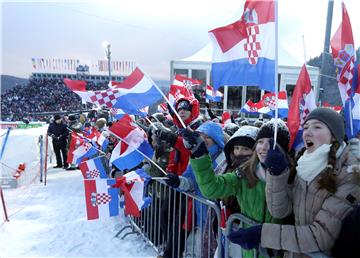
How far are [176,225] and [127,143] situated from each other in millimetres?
1134

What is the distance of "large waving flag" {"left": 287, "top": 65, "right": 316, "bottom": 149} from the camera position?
2630mm

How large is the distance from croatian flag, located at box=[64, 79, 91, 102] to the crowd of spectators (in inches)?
1366

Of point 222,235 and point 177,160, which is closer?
point 222,235

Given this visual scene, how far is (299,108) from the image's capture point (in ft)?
9.18

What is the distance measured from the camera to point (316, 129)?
1907 mm

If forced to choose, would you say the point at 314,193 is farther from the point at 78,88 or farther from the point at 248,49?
the point at 78,88

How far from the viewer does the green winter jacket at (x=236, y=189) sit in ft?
7.23

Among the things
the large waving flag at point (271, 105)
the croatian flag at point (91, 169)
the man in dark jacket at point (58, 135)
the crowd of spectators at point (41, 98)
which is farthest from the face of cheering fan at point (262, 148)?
the crowd of spectators at point (41, 98)

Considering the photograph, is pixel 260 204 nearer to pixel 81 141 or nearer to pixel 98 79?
pixel 81 141

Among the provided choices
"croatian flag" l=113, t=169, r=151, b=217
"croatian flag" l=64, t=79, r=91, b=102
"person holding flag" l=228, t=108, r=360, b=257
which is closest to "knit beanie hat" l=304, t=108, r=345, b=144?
"person holding flag" l=228, t=108, r=360, b=257

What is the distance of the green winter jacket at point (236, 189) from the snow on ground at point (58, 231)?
2131mm

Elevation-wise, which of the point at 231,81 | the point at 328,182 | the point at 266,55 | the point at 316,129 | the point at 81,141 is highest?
the point at 266,55

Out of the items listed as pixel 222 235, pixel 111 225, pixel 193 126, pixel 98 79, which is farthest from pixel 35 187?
pixel 98 79

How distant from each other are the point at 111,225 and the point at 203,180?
10.9ft
